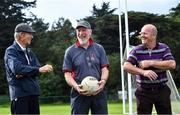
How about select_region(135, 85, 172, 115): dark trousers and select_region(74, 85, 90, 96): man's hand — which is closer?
select_region(74, 85, 90, 96): man's hand

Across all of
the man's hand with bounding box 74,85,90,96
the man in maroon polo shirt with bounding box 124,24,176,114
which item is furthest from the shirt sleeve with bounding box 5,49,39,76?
the man in maroon polo shirt with bounding box 124,24,176,114

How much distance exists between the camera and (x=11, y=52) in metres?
8.91

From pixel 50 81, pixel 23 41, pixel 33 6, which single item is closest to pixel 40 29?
pixel 33 6

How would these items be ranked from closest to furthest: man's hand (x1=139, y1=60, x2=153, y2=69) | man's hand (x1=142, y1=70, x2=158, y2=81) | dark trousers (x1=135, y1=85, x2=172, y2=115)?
man's hand (x1=142, y1=70, x2=158, y2=81) → man's hand (x1=139, y1=60, x2=153, y2=69) → dark trousers (x1=135, y1=85, x2=172, y2=115)

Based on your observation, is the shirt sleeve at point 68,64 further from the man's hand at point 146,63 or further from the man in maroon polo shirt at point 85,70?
the man's hand at point 146,63

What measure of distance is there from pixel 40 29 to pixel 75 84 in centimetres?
6813

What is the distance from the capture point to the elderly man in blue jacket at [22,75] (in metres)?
8.76

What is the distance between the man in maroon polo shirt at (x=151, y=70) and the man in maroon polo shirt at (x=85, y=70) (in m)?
0.46

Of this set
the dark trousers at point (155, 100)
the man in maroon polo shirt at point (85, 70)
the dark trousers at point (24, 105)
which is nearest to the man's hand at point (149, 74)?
the dark trousers at point (155, 100)

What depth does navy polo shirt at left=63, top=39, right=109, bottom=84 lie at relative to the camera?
29.0ft

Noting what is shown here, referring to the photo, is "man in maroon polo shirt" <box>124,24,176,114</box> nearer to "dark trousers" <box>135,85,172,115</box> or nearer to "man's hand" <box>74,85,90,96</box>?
"dark trousers" <box>135,85,172,115</box>

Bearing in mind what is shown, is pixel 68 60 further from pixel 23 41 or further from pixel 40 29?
pixel 40 29

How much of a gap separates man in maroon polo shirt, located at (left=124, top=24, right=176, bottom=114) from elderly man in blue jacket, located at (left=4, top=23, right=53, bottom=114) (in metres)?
1.42

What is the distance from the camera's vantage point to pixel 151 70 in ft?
28.6
